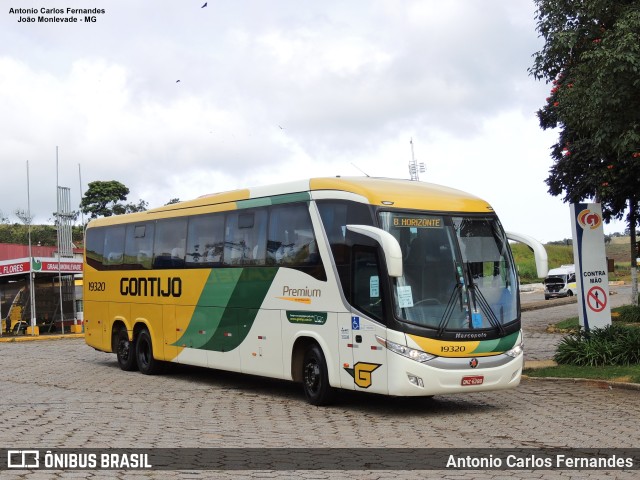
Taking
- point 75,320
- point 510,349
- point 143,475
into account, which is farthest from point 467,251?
point 75,320

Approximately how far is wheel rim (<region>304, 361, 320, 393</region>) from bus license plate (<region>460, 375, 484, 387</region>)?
2456 millimetres

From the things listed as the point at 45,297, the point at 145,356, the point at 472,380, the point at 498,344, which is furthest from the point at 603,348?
the point at 45,297

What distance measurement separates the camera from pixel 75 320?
39.2 m

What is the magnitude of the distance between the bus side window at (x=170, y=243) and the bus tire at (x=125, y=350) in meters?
2.47

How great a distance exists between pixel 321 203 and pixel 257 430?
4.21 meters

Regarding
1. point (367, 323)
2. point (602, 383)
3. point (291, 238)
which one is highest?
point (291, 238)

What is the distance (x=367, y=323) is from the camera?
13.2 meters

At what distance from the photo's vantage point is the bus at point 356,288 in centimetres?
1280

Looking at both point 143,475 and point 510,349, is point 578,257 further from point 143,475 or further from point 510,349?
point 143,475

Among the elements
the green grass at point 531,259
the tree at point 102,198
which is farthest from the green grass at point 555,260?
the tree at point 102,198

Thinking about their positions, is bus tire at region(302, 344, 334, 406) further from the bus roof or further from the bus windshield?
the bus roof

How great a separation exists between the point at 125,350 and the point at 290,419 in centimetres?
957

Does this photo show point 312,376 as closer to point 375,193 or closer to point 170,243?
point 375,193

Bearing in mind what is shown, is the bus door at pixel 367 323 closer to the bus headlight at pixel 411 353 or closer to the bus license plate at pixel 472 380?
the bus headlight at pixel 411 353
